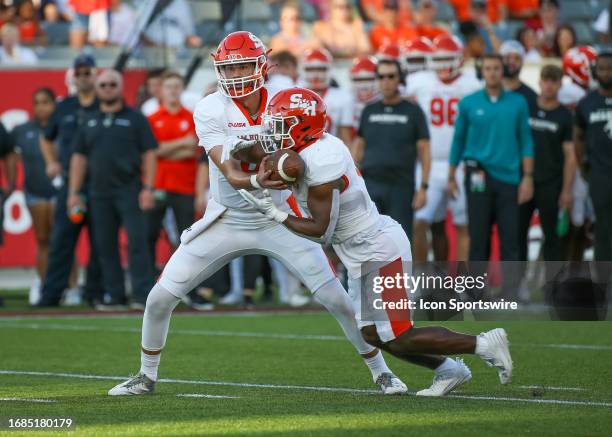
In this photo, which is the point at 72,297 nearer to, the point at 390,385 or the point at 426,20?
the point at 426,20

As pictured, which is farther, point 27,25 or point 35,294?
point 27,25

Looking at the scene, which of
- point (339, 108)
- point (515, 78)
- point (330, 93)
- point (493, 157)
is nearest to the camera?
point (493, 157)

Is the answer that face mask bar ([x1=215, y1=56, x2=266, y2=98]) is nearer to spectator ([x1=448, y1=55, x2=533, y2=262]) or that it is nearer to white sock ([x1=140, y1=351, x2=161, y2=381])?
white sock ([x1=140, y1=351, x2=161, y2=381])

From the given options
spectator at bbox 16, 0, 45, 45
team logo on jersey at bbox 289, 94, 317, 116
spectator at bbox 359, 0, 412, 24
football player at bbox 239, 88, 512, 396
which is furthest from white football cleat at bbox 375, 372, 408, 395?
spectator at bbox 359, 0, 412, 24

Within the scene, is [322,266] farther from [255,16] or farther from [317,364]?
[255,16]

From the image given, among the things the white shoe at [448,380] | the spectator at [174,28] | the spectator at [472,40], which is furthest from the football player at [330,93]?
the white shoe at [448,380]

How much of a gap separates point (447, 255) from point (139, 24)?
5022 millimetres

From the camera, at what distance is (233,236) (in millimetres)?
7441

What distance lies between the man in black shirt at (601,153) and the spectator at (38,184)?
18.4ft

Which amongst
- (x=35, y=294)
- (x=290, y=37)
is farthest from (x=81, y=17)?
(x=35, y=294)

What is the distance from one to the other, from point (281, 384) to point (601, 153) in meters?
4.86

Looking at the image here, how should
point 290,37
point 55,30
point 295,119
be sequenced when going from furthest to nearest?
point 55,30, point 290,37, point 295,119

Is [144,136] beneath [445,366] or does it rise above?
above

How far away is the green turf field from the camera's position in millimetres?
6105
